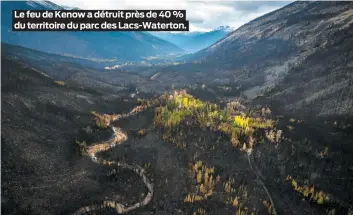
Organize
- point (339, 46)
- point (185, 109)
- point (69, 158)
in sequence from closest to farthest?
1. point (69, 158)
2. point (185, 109)
3. point (339, 46)

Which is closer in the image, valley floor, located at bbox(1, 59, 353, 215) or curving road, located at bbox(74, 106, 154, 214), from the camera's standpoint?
curving road, located at bbox(74, 106, 154, 214)

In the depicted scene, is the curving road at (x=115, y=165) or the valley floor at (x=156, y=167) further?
the valley floor at (x=156, y=167)

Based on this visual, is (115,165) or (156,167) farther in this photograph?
(156,167)

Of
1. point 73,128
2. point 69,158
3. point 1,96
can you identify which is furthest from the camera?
point 73,128

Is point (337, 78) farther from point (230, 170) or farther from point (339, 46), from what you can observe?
point (230, 170)

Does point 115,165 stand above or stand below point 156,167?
above

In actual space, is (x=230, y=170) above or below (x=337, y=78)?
below

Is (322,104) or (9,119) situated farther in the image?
(322,104)

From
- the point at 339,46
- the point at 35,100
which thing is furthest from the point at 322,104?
the point at 35,100

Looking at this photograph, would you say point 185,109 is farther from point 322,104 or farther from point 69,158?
point 322,104

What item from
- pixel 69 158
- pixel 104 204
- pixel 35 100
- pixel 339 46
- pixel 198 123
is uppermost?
pixel 339 46
